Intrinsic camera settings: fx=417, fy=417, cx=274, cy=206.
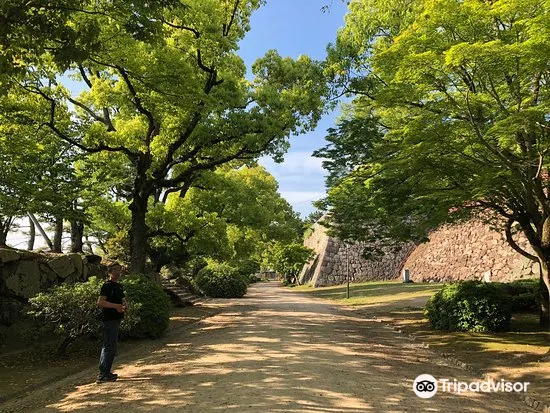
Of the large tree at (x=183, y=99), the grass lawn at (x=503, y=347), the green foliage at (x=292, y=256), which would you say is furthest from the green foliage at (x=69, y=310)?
the green foliage at (x=292, y=256)

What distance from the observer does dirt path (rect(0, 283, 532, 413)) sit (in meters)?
5.05

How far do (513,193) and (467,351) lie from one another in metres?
3.74

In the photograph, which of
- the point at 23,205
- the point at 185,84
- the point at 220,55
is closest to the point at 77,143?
the point at 23,205

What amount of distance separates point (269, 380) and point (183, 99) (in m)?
7.71

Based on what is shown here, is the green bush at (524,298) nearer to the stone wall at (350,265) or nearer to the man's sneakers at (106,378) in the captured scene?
the man's sneakers at (106,378)

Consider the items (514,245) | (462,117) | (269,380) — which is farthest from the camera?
(514,245)

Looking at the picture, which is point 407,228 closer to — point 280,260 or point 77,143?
point 77,143

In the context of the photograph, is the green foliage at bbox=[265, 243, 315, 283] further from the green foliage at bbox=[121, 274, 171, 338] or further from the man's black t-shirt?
the man's black t-shirt

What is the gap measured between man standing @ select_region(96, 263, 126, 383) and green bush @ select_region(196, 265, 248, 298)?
64.7 ft

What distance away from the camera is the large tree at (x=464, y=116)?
6.32 metres

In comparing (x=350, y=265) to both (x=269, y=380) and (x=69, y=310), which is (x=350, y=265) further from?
(x=269, y=380)

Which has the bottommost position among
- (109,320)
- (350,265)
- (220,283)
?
(220,283)

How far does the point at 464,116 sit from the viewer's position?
793 centimetres

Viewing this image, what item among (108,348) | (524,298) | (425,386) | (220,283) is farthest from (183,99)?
(220,283)
